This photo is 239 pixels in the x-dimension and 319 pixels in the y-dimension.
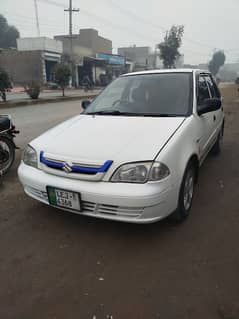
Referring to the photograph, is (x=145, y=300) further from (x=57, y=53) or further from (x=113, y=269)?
(x=57, y=53)

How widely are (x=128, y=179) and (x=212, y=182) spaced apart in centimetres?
205

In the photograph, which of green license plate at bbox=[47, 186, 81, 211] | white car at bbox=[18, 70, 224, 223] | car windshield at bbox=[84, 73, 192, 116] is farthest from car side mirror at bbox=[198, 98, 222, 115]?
green license plate at bbox=[47, 186, 81, 211]

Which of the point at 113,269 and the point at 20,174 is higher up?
the point at 20,174

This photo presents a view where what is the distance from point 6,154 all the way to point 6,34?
6308 cm

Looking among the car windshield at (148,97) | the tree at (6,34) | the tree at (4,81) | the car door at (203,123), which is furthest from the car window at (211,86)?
the tree at (6,34)

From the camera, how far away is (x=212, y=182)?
377cm

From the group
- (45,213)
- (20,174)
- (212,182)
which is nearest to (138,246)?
(45,213)

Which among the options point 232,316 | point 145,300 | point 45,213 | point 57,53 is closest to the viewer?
point 232,316

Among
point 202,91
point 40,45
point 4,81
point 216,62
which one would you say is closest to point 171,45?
point 40,45

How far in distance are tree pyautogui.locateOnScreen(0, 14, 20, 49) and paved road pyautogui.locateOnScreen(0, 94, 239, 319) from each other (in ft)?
207

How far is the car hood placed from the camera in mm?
2261

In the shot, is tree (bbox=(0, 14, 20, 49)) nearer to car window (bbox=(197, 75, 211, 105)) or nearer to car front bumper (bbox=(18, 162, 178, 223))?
car window (bbox=(197, 75, 211, 105))

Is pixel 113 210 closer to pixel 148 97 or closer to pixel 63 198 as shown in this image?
pixel 63 198

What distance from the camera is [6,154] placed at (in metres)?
4.18
